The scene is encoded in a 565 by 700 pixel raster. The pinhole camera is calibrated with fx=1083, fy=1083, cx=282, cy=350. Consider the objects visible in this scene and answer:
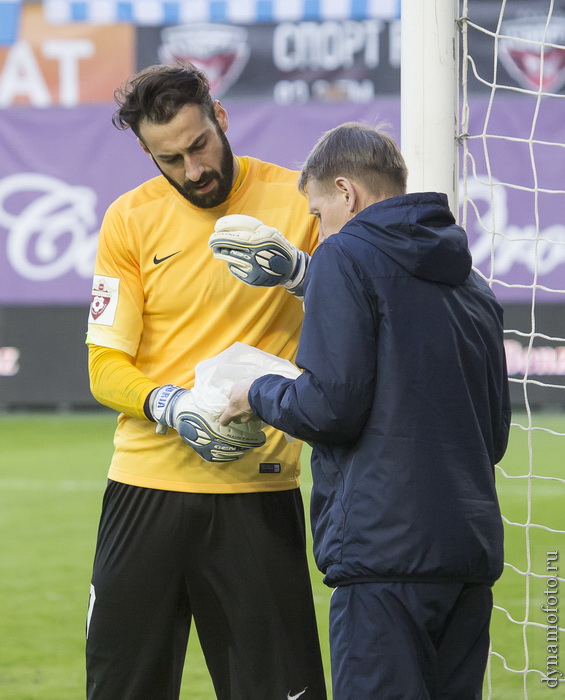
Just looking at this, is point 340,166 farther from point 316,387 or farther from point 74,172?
point 74,172

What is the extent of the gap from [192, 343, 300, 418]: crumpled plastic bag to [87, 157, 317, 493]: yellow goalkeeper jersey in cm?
12

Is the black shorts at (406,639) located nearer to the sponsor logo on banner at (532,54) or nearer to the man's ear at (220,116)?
the man's ear at (220,116)

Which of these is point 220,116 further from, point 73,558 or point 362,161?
point 73,558

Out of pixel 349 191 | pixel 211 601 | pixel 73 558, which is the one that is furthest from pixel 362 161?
pixel 73 558

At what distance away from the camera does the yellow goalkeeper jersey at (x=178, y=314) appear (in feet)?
8.29

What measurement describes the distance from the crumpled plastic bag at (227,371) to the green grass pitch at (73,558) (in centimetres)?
114

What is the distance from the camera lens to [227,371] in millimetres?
2383

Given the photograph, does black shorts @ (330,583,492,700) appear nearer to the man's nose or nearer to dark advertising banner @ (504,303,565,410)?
the man's nose

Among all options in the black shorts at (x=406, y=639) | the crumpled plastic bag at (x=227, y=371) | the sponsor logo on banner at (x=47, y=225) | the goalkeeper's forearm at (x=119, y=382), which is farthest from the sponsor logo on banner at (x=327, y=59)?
the black shorts at (x=406, y=639)

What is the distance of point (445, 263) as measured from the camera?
1979 mm

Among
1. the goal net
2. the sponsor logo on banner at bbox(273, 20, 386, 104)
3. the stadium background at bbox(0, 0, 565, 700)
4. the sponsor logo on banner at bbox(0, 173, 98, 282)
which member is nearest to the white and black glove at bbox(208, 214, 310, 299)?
the goal net

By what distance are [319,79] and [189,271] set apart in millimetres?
8853

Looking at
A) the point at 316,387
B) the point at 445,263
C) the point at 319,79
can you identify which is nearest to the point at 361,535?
the point at 316,387

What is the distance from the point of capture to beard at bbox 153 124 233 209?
8.23 ft
